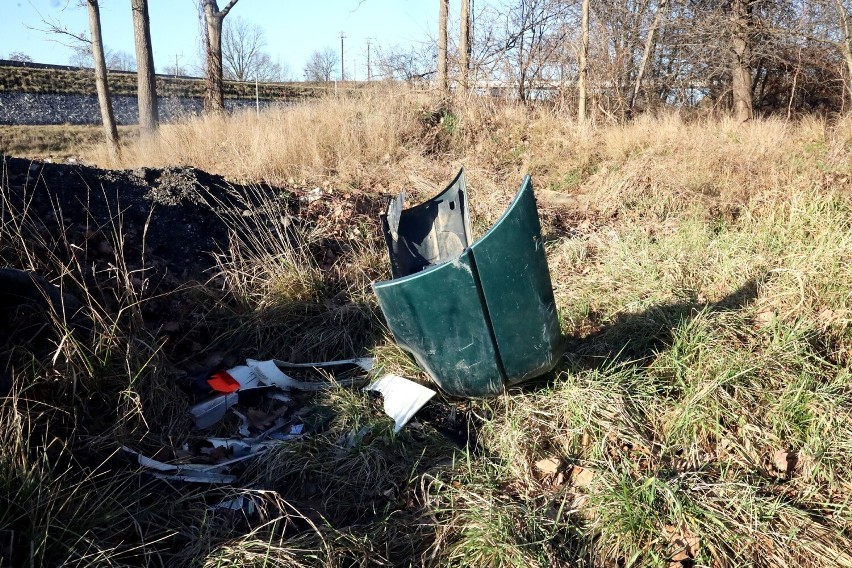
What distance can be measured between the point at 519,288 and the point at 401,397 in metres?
1.06

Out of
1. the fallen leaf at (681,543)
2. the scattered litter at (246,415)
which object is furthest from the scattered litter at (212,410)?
the fallen leaf at (681,543)

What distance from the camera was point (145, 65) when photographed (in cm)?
1198

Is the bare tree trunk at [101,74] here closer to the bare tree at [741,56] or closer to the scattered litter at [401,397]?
the scattered litter at [401,397]

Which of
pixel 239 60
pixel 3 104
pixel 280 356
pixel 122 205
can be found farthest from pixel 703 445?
pixel 239 60

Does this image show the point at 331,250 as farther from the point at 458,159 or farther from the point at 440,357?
the point at 458,159

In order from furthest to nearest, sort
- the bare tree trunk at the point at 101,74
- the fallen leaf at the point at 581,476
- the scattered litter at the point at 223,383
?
1. the bare tree trunk at the point at 101,74
2. the scattered litter at the point at 223,383
3. the fallen leaf at the point at 581,476

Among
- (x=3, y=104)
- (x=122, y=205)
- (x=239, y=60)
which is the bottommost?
(x=122, y=205)

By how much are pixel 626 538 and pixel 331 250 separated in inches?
149

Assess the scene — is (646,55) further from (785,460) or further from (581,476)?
(581,476)

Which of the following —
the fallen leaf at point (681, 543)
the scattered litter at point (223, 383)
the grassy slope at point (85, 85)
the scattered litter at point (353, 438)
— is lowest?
the fallen leaf at point (681, 543)

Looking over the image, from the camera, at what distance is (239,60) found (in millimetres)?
45781

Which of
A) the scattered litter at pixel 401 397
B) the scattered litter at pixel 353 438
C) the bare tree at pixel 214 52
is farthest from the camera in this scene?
the bare tree at pixel 214 52

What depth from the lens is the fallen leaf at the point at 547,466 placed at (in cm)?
303

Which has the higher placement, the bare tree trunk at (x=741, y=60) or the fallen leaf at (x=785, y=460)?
the bare tree trunk at (x=741, y=60)
